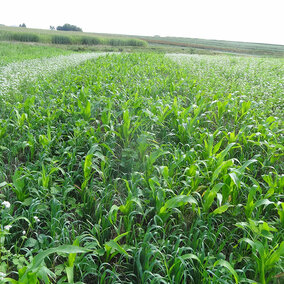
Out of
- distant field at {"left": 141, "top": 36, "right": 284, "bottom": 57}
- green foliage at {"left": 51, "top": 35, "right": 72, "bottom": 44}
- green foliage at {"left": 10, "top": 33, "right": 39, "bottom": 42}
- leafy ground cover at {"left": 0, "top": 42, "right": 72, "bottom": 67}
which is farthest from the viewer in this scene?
distant field at {"left": 141, "top": 36, "right": 284, "bottom": 57}

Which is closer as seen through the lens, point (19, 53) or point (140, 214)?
point (140, 214)

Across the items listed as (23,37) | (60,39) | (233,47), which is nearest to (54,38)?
(60,39)

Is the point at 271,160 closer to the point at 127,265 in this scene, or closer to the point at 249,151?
the point at 249,151

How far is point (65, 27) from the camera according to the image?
3836 inches

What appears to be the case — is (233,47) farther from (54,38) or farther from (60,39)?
(54,38)

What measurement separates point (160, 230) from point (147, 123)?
2.28 m

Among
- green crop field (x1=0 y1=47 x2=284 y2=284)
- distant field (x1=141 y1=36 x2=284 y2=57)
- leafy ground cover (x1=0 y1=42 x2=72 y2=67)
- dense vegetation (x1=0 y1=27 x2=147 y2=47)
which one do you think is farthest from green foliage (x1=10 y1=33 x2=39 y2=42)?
green crop field (x1=0 y1=47 x2=284 y2=284)

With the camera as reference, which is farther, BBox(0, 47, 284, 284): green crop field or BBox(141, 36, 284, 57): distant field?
BBox(141, 36, 284, 57): distant field

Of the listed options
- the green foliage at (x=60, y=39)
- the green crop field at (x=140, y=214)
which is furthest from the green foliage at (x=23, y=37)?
the green crop field at (x=140, y=214)

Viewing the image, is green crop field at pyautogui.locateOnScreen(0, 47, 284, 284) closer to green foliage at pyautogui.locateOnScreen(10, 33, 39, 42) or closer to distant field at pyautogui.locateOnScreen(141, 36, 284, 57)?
green foliage at pyautogui.locateOnScreen(10, 33, 39, 42)

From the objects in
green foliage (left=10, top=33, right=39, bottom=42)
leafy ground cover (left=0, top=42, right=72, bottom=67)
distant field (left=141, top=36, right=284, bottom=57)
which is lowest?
leafy ground cover (left=0, top=42, right=72, bottom=67)

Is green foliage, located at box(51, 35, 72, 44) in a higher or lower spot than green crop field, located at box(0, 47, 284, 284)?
higher

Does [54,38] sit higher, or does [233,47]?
[233,47]

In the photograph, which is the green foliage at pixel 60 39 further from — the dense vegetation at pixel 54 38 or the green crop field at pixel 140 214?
the green crop field at pixel 140 214
